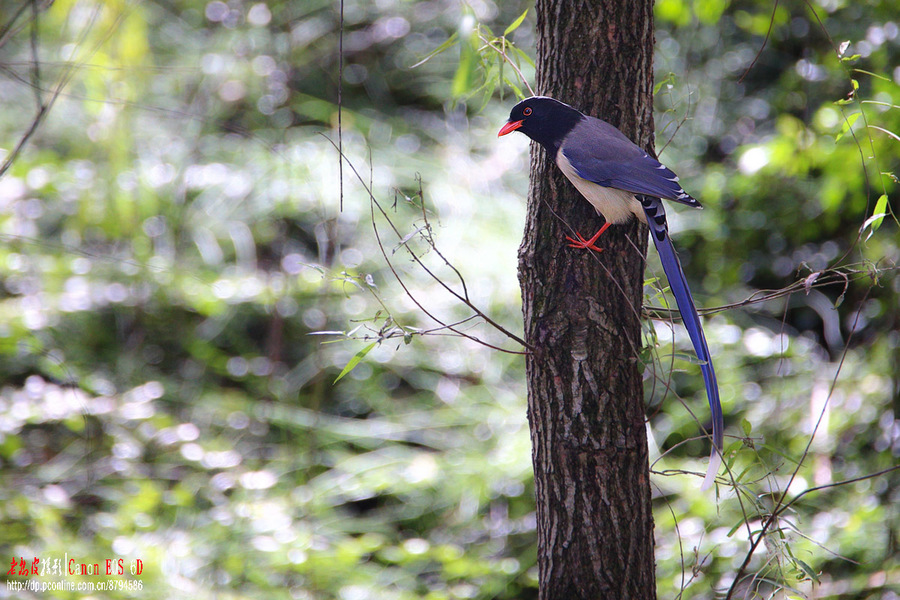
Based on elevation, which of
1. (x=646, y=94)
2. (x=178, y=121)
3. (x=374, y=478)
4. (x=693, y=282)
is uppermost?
(x=178, y=121)

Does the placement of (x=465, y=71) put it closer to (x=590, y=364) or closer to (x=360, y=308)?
(x=590, y=364)

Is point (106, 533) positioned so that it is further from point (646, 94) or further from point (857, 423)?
point (857, 423)

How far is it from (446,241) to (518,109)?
7.75ft

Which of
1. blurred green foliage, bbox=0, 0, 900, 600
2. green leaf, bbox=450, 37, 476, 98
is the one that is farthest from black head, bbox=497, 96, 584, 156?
blurred green foliage, bbox=0, 0, 900, 600

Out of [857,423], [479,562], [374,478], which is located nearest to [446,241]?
[374,478]

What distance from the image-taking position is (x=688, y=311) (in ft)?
5.22

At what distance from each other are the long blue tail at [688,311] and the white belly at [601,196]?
88mm

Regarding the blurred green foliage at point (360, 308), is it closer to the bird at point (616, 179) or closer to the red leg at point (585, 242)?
the bird at point (616, 179)

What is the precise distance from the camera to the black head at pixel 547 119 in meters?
1.56

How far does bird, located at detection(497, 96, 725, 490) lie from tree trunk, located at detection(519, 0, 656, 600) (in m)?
0.07

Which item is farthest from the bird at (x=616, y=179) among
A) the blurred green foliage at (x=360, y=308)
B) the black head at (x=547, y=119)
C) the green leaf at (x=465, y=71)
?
the blurred green foliage at (x=360, y=308)

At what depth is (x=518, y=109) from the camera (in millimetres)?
1724

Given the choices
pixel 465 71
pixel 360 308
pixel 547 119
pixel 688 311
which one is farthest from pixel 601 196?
pixel 360 308

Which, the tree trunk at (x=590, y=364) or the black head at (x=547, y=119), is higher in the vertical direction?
the black head at (x=547, y=119)
